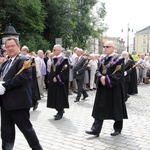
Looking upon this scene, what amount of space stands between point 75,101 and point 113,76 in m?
4.93

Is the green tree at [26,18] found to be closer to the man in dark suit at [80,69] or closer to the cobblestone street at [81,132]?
the man in dark suit at [80,69]

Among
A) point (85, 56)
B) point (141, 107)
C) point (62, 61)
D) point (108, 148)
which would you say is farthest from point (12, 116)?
point (85, 56)

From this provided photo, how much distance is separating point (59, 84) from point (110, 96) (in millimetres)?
2186

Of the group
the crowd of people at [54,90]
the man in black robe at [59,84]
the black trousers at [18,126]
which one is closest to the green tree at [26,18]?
the crowd of people at [54,90]

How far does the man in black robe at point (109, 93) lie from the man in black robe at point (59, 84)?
1.88 metres

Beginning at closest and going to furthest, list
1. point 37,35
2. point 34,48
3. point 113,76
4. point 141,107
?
1. point 113,76
2. point 141,107
3. point 34,48
4. point 37,35

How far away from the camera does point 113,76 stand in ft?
19.3

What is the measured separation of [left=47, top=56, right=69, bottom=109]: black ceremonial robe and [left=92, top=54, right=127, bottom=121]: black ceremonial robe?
6.24ft

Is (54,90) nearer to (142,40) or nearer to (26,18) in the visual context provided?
(26,18)

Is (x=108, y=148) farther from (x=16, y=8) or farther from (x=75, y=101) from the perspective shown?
(x=16, y=8)

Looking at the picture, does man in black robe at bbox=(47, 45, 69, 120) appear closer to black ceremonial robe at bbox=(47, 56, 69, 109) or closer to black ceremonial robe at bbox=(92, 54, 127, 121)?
black ceremonial robe at bbox=(47, 56, 69, 109)

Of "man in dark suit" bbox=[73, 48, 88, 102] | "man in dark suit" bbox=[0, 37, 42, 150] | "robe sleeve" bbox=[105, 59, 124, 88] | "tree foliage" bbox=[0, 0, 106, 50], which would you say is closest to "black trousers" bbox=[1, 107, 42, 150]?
"man in dark suit" bbox=[0, 37, 42, 150]

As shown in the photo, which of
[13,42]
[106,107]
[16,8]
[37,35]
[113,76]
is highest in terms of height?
[16,8]

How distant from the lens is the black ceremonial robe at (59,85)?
7.80 metres
